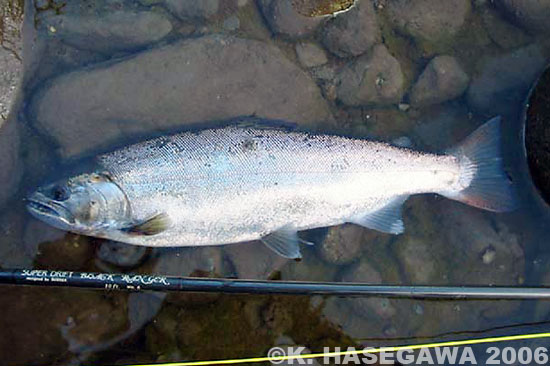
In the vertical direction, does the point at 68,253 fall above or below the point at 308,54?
below

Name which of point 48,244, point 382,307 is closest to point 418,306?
point 382,307

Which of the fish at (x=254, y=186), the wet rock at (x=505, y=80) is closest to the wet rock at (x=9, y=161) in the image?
the fish at (x=254, y=186)

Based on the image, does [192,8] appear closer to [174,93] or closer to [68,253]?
[174,93]

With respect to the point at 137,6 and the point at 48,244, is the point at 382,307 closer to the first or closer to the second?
the point at 48,244

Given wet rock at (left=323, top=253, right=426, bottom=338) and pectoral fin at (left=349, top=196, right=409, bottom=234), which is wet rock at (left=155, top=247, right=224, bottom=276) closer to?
wet rock at (left=323, top=253, right=426, bottom=338)

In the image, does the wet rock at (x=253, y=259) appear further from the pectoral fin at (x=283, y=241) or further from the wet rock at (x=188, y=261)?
the pectoral fin at (x=283, y=241)

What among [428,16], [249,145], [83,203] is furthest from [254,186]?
[428,16]

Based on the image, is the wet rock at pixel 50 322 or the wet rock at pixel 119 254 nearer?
the wet rock at pixel 50 322
